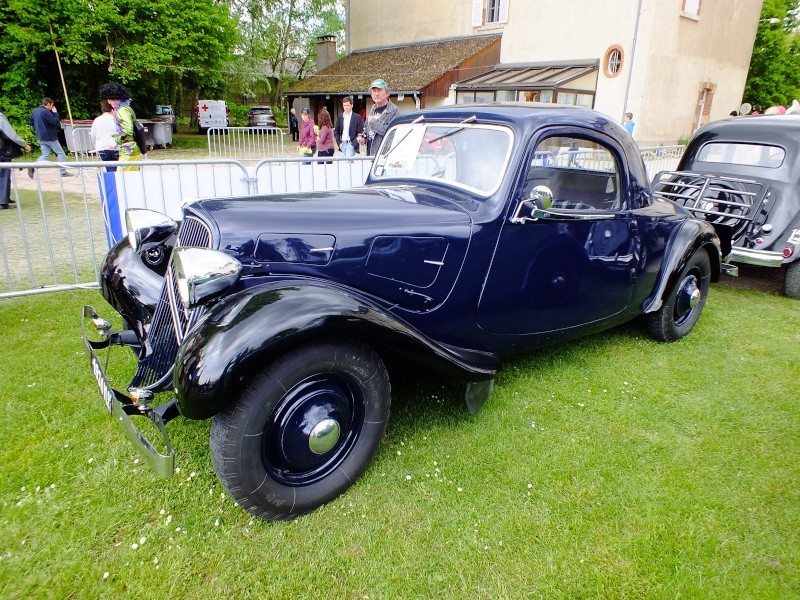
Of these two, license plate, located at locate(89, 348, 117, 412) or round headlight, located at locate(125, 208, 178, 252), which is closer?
license plate, located at locate(89, 348, 117, 412)

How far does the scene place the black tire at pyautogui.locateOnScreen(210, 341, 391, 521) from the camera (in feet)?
6.93

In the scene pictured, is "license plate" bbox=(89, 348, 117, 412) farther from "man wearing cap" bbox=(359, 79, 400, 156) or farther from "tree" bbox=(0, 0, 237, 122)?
"tree" bbox=(0, 0, 237, 122)

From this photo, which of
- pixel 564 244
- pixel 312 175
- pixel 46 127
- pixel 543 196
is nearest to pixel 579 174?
pixel 564 244

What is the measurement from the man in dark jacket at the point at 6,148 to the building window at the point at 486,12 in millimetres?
18825

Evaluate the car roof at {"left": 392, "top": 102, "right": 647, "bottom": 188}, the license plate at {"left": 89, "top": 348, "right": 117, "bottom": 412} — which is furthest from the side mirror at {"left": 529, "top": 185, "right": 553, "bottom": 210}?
the license plate at {"left": 89, "top": 348, "right": 117, "bottom": 412}

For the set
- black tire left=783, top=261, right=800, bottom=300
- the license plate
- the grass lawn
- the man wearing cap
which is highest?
the man wearing cap

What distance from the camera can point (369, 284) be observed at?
8.48 ft

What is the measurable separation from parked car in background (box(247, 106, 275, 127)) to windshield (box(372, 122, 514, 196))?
26980 mm

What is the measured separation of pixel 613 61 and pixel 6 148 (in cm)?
1765

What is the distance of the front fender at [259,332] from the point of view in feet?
6.51

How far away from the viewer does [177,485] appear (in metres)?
2.51

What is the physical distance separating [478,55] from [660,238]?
19.3 meters

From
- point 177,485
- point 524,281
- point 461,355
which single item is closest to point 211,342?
point 177,485

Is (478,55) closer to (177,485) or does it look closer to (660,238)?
(660,238)
